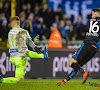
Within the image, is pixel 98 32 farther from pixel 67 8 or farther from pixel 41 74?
pixel 67 8

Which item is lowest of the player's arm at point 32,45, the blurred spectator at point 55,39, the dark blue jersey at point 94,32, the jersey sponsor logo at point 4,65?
the jersey sponsor logo at point 4,65

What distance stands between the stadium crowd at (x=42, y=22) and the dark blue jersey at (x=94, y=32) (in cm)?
580

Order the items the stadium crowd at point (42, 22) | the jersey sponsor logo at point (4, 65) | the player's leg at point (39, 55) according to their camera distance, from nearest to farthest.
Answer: the player's leg at point (39, 55), the jersey sponsor logo at point (4, 65), the stadium crowd at point (42, 22)

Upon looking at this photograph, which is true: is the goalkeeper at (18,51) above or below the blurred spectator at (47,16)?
below

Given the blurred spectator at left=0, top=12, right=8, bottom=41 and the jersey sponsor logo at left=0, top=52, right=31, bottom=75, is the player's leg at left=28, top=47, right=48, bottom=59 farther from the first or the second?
the blurred spectator at left=0, top=12, right=8, bottom=41

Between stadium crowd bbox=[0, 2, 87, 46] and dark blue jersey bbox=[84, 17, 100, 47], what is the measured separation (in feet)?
19.0

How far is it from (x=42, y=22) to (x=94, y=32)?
7.33m

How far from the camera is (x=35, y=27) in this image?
16.8 meters

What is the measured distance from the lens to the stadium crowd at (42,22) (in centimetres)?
1606

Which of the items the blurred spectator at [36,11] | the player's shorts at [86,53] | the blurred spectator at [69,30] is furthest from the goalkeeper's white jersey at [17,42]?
the blurred spectator at [69,30]

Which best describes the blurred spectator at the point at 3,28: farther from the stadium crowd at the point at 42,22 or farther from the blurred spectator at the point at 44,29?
the blurred spectator at the point at 44,29

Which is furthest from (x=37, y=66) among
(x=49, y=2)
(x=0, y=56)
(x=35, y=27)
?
(x=49, y=2)

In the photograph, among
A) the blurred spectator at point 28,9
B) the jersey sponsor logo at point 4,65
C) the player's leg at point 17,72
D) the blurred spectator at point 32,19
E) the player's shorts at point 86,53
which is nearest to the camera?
the player's shorts at point 86,53

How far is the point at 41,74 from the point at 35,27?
2.87 m
